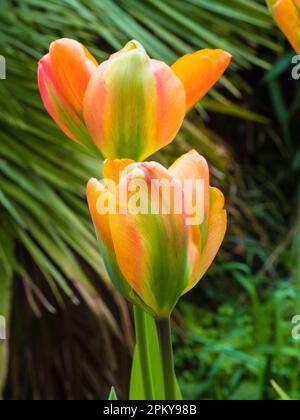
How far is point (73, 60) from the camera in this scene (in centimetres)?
23

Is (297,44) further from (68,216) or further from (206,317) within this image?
(206,317)

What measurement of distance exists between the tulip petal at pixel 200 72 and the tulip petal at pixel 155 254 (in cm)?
4

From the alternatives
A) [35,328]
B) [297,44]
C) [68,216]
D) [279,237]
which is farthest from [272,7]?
[279,237]

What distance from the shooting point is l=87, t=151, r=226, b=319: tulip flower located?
0.20 meters

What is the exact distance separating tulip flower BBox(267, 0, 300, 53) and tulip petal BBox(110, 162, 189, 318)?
2.1 inches

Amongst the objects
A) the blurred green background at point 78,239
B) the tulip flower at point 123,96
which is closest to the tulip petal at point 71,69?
the tulip flower at point 123,96

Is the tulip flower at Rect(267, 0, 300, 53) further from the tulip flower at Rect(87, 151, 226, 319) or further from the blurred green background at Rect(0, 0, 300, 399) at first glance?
the blurred green background at Rect(0, 0, 300, 399)

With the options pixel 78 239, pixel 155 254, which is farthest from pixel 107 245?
pixel 78 239

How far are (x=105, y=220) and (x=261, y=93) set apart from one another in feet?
6.34

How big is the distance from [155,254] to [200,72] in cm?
6

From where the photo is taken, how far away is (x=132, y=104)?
0.75 feet

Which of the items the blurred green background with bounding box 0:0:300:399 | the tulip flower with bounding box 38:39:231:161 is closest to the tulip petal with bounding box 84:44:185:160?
the tulip flower with bounding box 38:39:231:161

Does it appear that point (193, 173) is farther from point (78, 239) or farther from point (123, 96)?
point (78, 239)
